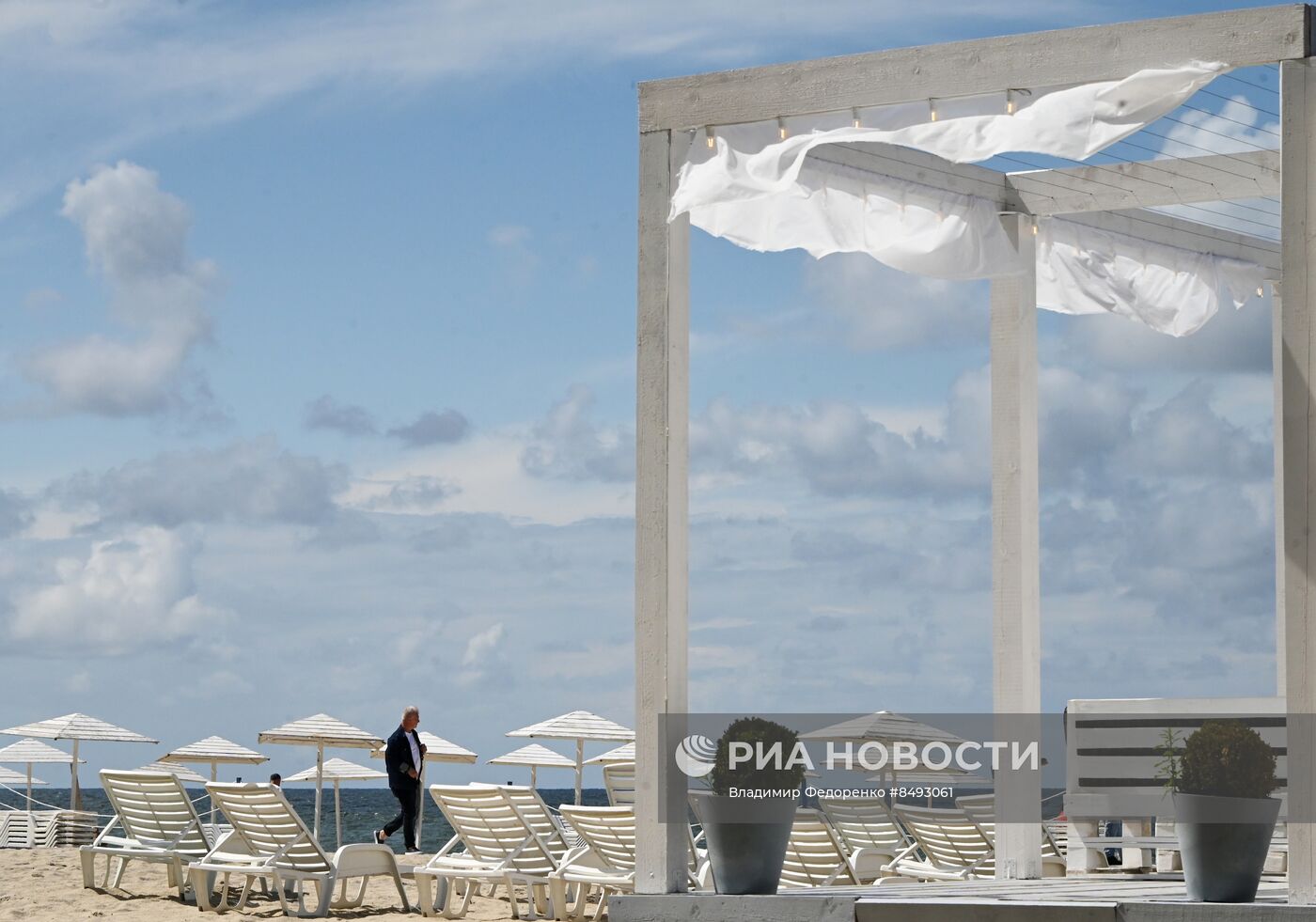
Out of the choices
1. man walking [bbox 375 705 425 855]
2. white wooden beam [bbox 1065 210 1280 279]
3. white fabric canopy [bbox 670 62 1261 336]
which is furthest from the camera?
man walking [bbox 375 705 425 855]

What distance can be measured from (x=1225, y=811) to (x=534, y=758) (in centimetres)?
1475

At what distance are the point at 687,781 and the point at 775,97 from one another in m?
2.44

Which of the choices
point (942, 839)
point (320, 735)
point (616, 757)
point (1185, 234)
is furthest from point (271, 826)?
point (320, 735)

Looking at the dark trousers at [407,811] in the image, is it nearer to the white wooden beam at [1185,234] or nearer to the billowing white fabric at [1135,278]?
the billowing white fabric at [1135,278]

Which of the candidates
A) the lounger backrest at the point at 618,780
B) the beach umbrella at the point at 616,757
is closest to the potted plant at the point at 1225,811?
the lounger backrest at the point at 618,780

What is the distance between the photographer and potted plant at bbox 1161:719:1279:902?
532 cm

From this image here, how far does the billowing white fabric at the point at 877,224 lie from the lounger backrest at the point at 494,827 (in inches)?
178

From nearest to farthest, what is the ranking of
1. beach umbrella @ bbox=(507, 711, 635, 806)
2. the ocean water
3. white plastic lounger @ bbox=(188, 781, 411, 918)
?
white plastic lounger @ bbox=(188, 781, 411, 918) < beach umbrella @ bbox=(507, 711, 635, 806) < the ocean water

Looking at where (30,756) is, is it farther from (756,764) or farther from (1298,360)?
(1298,360)

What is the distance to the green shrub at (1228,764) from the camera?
538 centimetres

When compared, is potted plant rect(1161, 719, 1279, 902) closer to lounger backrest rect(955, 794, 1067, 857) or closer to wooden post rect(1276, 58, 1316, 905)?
wooden post rect(1276, 58, 1316, 905)

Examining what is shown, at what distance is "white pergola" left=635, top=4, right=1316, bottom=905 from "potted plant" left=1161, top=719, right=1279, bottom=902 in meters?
0.15

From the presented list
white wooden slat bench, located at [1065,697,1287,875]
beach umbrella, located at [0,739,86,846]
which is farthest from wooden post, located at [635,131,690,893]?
beach umbrella, located at [0,739,86,846]

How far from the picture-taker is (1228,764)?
5.39m
